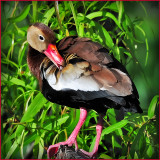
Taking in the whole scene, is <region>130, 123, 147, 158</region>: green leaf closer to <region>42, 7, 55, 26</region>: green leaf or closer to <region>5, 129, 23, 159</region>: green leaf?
<region>5, 129, 23, 159</region>: green leaf

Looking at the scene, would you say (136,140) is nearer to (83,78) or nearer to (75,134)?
(75,134)

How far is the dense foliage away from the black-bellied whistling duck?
225mm

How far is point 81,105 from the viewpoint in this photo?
1277 mm

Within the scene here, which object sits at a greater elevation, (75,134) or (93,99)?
(93,99)

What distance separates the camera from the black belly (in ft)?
3.90

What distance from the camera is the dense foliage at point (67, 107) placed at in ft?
5.18

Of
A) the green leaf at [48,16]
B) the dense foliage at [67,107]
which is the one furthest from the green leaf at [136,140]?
the green leaf at [48,16]

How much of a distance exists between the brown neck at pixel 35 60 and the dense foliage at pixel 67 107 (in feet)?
0.61

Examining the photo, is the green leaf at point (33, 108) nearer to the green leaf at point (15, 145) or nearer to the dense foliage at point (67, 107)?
the dense foliage at point (67, 107)

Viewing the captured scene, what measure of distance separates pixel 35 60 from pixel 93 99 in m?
0.33

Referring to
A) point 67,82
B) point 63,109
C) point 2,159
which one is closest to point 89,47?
point 67,82

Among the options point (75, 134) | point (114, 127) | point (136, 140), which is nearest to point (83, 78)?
point (75, 134)

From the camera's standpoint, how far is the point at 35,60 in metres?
1.42

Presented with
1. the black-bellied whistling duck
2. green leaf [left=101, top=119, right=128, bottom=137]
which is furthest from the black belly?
green leaf [left=101, top=119, right=128, bottom=137]
